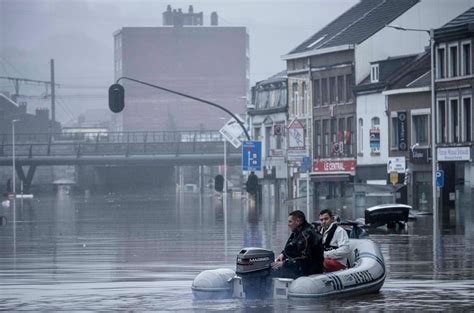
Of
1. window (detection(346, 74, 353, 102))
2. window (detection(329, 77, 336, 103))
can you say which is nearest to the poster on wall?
window (detection(346, 74, 353, 102))

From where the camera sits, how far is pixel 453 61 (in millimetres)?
75500

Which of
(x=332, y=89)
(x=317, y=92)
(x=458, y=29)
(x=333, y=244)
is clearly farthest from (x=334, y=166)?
(x=333, y=244)

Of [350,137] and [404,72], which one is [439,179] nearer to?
[404,72]

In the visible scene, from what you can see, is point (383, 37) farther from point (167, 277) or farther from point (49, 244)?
point (167, 277)

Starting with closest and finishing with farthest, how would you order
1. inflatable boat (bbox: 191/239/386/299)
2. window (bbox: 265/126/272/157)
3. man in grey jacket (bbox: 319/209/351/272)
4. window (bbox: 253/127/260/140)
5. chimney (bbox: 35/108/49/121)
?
inflatable boat (bbox: 191/239/386/299) < man in grey jacket (bbox: 319/209/351/272) < window (bbox: 265/126/272/157) < window (bbox: 253/127/260/140) < chimney (bbox: 35/108/49/121)

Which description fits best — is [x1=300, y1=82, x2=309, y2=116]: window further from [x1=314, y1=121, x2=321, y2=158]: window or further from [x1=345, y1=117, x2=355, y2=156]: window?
[x1=345, y1=117, x2=355, y2=156]: window

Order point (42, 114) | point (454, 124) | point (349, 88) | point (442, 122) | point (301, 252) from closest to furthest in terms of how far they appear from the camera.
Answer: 1. point (301, 252)
2. point (454, 124)
3. point (442, 122)
4. point (349, 88)
5. point (42, 114)

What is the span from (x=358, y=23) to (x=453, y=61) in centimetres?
2557

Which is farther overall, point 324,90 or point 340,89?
point 324,90

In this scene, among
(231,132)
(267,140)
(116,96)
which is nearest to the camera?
(116,96)

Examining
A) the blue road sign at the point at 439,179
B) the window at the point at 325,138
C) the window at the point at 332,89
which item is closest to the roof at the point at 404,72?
the window at the point at 332,89

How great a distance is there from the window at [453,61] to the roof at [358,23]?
19.5m

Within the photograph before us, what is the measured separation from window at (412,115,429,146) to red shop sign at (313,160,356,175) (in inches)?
483

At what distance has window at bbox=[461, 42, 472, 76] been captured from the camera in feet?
243
